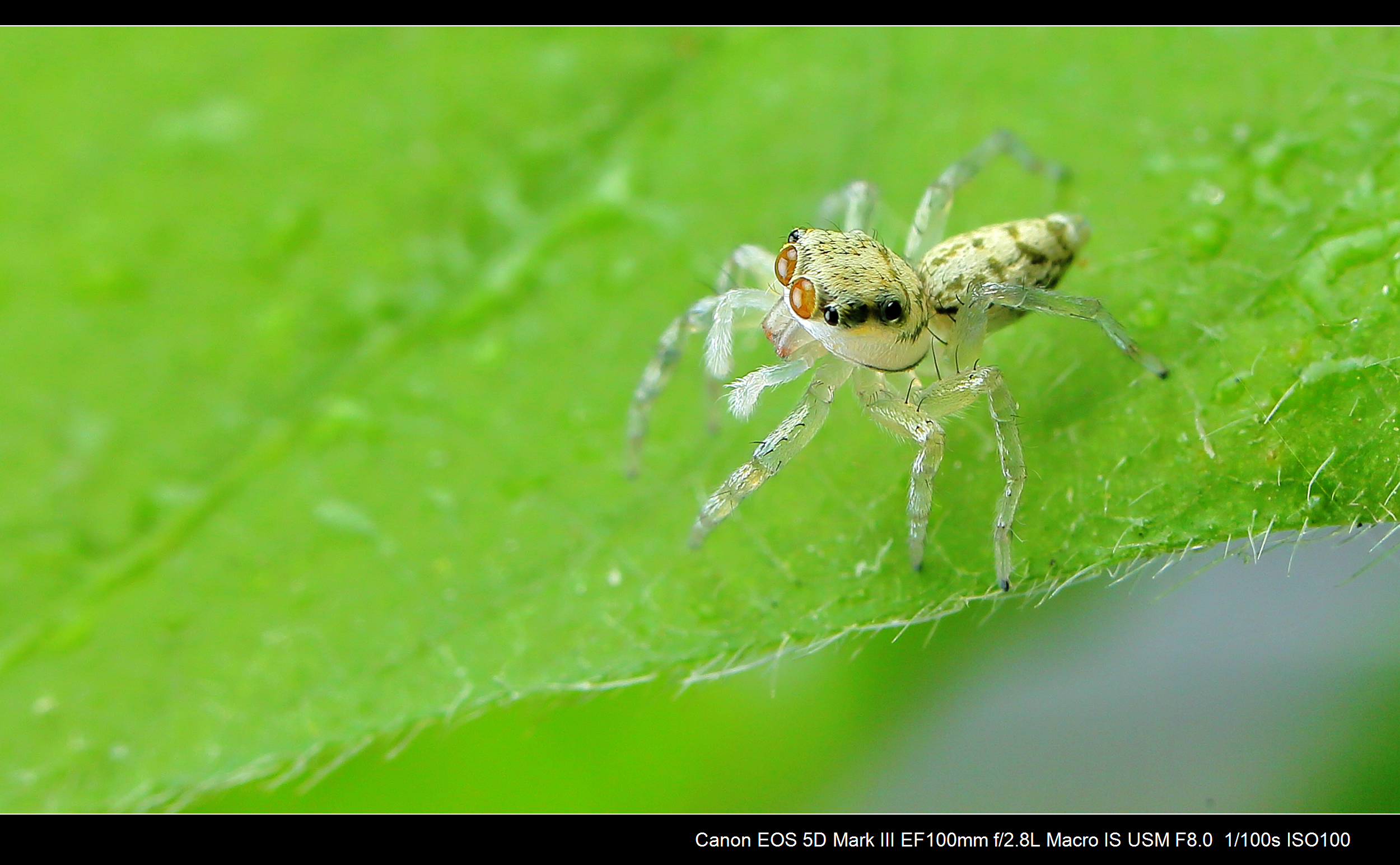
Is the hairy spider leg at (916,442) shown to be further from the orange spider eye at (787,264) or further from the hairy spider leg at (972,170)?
the hairy spider leg at (972,170)

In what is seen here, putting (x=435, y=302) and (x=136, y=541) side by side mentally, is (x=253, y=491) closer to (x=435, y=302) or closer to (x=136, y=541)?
(x=136, y=541)

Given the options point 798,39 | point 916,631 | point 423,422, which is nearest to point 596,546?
point 423,422

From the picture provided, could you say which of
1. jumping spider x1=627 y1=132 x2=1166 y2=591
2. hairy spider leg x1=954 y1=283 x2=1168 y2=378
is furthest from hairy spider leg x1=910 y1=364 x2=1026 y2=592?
hairy spider leg x1=954 y1=283 x2=1168 y2=378

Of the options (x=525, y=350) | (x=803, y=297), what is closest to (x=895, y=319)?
(x=803, y=297)

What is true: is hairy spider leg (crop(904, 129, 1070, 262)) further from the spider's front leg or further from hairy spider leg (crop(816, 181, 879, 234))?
the spider's front leg

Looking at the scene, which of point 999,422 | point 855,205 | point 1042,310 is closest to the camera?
point 999,422

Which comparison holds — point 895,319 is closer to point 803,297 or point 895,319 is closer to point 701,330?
point 803,297

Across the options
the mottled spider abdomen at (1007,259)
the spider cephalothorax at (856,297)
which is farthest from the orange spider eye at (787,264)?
the mottled spider abdomen at (1007,259)
